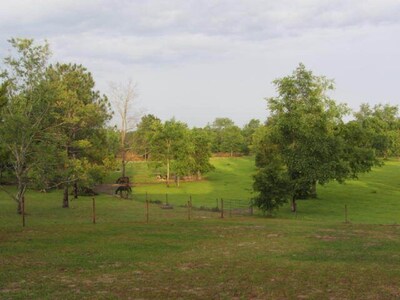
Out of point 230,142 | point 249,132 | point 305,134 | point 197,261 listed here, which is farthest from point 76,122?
point 249,132

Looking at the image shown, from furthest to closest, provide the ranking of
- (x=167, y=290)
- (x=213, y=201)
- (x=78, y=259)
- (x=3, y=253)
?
(x=213, y=201)
(x=3, y=253)
(x=78, y=259)
(x=167, y=290)

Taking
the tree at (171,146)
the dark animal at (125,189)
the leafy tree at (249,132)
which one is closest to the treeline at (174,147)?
the tree at (171,146)

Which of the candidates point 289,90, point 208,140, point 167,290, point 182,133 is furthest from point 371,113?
point 167,290

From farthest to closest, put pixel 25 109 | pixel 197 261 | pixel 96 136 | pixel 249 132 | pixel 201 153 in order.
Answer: pixel 249 132
pixel 201 153
pixel 96 136
pixel 25 109
pixel 197 261

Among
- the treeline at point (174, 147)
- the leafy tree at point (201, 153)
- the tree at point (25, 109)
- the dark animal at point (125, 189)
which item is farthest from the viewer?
the leafy tree at point (201, 153)

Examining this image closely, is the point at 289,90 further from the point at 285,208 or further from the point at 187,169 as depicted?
the point at 187,169

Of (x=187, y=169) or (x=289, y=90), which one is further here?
(x=187, y=169)

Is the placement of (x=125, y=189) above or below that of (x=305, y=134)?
below

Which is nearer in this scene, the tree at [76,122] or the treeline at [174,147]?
the tree at [76,122]

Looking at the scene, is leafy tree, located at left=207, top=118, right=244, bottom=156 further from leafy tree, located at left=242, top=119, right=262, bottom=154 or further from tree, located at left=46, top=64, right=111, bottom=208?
tree, located at left=46, top=64, right=111, bottom=208

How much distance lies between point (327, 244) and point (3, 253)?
1300 centimetres

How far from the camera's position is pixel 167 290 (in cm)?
1079

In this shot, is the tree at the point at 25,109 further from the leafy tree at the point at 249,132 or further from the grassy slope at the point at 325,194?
the leafy tree at the point at 249,132

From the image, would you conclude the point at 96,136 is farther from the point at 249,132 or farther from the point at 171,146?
the point at 249,132
